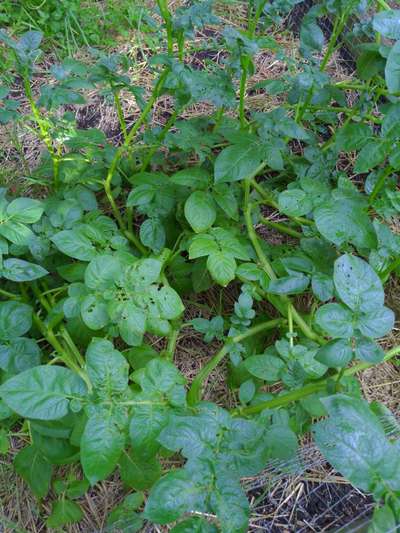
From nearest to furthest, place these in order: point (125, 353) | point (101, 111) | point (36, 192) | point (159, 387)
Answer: point (159, 387)
point (125, 353)
point (36, 192)
point (101, 111)

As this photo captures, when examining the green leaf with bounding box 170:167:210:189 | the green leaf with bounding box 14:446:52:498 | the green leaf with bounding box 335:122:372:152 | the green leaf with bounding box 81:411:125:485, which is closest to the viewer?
the green leaf with bounding box 81:411:125:485

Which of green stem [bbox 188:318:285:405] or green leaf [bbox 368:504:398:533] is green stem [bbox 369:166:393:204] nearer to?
green stem [bbox 188:318:285:405]

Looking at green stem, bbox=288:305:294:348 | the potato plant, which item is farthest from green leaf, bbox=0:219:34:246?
green stem, bbox=288:305:294:348

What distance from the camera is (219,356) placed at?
61.3 inches

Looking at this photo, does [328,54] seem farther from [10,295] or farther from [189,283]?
[10,295]

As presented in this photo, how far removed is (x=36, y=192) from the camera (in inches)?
76.2

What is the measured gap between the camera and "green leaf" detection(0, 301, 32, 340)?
1.48m

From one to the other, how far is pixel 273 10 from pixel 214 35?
0.98 metres

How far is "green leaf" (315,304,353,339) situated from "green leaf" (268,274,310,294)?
33 centimetres

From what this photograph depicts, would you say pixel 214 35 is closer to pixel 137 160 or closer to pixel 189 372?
pixel 137 160

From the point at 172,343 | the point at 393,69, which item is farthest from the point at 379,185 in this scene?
the point at 172,343

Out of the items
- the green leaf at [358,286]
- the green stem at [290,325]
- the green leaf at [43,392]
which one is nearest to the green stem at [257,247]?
the green stem at [290,325]

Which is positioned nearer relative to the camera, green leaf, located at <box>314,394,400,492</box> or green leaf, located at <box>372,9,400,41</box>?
green leaf, located at <box>314,394,400,492</box>

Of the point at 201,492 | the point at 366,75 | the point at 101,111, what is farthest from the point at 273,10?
the point at 201,492
